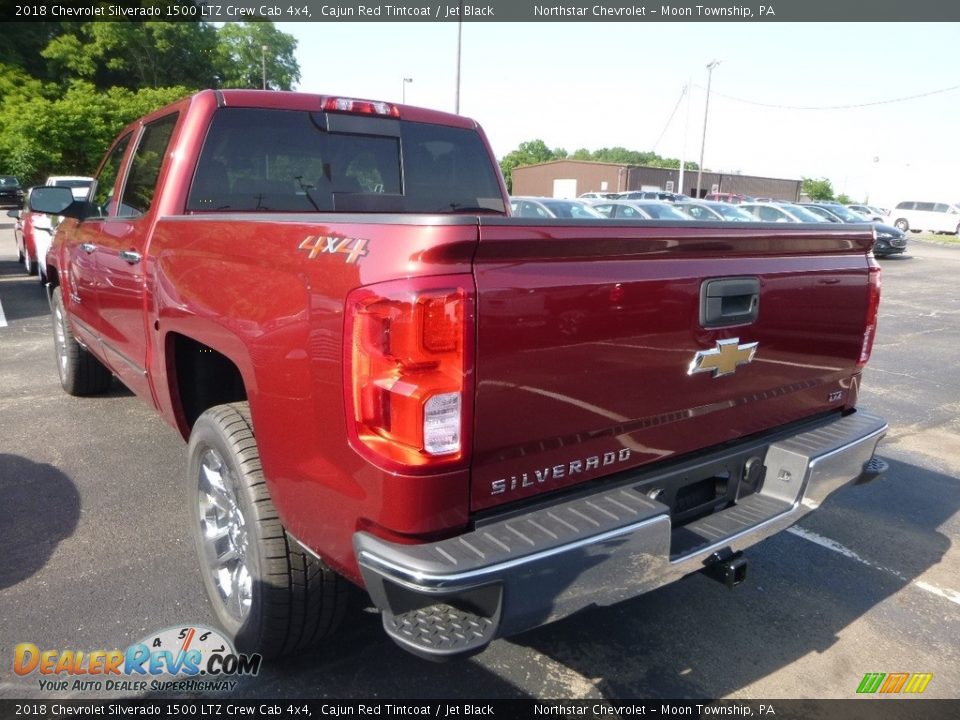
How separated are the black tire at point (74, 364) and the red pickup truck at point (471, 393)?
2391 millimetres

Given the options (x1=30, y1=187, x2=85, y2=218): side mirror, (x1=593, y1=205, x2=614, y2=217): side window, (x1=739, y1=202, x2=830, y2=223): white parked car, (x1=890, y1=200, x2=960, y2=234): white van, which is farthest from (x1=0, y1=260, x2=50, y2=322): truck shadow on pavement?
(x1=890, y1=200, x2=960, y2=234): white van

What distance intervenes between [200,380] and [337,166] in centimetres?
130

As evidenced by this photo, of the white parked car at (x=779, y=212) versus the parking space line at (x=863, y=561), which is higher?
the white parked car at (x=779, y=212)

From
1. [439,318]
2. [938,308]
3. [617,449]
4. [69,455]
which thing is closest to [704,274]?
[617,449]

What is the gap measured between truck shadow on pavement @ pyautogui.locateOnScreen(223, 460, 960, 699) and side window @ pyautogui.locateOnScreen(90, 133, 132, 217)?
2976 mm

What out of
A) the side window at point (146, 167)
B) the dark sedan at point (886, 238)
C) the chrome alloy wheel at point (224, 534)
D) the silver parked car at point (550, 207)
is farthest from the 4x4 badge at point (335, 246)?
the dark sedan at point (886, 238)

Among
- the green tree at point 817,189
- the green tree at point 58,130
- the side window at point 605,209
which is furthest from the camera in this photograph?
the green tree at point 817,189

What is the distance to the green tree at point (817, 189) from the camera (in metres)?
65.2

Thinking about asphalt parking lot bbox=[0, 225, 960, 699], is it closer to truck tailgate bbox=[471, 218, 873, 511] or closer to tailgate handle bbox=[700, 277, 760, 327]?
truck tailgate bbox=[471, 218, 873, 511]

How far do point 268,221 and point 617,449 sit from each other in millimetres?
1307

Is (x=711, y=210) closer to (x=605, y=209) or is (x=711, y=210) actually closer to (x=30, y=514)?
(x=605, y=209)

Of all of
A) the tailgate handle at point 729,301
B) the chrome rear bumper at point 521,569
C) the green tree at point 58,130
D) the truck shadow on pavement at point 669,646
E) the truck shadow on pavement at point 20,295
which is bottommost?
the truck shadow on pavement at point 20,295

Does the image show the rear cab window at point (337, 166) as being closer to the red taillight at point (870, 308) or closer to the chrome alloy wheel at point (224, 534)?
the chrome alloy wheel at point (224, 534)

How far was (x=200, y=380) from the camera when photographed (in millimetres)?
3164
